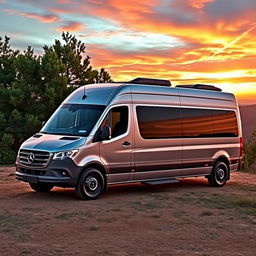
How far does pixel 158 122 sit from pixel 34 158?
3.45 m

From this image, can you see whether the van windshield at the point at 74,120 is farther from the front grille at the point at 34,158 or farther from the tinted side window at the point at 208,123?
the tinted side window at the point at 208,123

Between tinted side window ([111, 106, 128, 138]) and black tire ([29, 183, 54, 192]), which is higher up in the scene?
tinted side window ([111, 106, 128, 138])

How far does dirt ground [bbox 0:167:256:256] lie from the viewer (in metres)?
7.57

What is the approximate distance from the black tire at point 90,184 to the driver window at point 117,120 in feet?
3.30

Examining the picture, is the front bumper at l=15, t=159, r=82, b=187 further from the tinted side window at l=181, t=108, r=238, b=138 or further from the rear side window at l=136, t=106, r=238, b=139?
the tinted side window at l=181, t=108, r=238, b=138

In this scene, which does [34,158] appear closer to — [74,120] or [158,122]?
[74,120]

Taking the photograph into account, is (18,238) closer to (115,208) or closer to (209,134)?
(115,208)

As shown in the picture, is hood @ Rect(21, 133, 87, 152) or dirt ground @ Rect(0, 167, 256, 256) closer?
dirt ground @ Rect(0, 167, 256, 256)

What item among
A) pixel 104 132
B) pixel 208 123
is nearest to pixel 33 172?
pixel 104 132

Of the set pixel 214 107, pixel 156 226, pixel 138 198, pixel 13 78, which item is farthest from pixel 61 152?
pixel 13 78

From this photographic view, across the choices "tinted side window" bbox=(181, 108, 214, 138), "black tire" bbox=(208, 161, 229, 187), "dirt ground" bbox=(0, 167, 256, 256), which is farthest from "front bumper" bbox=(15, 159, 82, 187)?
"black tire" bbox=(208, 161, 229, 187)

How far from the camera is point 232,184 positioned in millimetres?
15930

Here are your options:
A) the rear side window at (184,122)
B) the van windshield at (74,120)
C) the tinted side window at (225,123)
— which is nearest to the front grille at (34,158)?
the van windshield at (74,120)

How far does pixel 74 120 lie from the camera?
12508 mm
